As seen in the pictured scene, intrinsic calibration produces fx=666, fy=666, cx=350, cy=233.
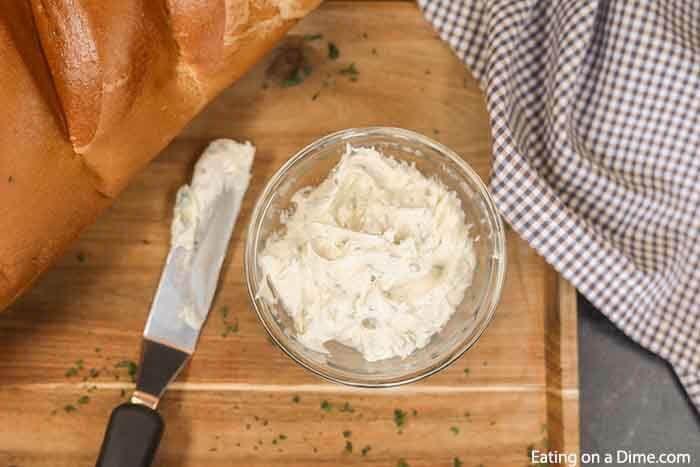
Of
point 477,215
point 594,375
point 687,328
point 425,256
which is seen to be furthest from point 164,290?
point 687,328

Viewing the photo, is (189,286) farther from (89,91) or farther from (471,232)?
(471,232)

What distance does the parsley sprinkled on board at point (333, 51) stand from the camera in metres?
1.37

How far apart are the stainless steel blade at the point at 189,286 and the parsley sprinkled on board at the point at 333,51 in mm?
365

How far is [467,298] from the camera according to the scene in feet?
4.18

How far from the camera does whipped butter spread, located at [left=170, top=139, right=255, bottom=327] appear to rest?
4.19 feet

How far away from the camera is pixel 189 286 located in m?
1.27

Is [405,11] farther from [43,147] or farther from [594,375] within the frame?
[594,375]

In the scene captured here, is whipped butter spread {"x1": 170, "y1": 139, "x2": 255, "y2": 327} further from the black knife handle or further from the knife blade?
the black knife handle

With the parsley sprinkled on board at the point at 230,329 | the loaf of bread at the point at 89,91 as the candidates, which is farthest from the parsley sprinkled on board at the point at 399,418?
the loaf of bread at the point at 89,91

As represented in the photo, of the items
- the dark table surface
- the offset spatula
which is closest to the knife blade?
the offset spatula

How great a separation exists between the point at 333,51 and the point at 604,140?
0.56m

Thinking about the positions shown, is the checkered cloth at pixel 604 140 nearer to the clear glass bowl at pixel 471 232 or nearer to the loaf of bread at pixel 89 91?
the clear glass bowl at pixel 471 232

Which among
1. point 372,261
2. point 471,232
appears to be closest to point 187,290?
point 372,261

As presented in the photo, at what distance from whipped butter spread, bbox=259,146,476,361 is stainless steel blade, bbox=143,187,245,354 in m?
0.13
